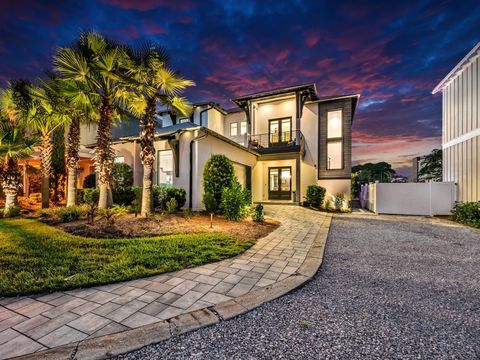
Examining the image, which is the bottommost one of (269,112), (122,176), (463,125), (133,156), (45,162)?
(122,176)

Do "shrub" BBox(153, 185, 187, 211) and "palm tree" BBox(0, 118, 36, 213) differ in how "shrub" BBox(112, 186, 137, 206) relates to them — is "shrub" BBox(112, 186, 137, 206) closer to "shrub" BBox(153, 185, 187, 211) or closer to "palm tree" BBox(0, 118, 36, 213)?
"shrub" BBox(153, 185, 187, 211)

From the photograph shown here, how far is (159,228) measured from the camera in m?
5.95

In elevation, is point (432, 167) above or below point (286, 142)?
below

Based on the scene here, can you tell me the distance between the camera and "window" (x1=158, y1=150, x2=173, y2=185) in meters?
10.3

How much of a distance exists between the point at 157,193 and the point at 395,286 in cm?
845

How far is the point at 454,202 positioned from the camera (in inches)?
396

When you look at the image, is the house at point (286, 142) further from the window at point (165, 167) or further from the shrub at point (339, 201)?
the window at point (165, 167)

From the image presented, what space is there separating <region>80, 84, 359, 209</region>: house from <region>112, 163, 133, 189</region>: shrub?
Result: 0.56 meters

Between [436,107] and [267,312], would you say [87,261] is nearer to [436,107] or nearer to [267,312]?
[267,312]

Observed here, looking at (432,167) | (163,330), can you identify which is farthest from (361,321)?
(432,167)

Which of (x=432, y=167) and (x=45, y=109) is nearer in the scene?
(x=45, y=109)

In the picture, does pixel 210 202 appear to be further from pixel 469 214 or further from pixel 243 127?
pixel 469 214

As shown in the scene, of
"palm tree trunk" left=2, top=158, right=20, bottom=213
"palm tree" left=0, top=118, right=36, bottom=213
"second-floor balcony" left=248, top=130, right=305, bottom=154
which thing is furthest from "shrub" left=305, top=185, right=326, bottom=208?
"palm tree trunk" left=2, top=158, right=20, bottom=213

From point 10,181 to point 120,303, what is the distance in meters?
10.5
